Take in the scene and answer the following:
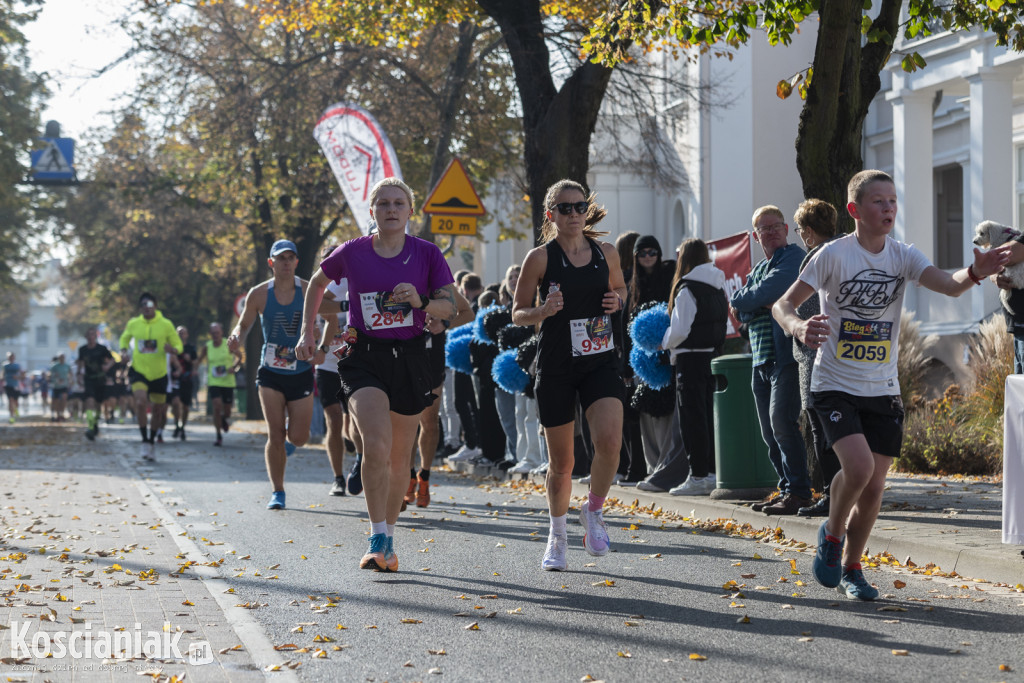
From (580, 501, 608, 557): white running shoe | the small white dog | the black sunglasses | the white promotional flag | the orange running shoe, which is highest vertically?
the white promotional flag

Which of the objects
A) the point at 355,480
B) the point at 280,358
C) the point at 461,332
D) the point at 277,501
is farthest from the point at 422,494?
the point at 461,332

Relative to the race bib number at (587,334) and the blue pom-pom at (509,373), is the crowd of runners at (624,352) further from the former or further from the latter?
the blue pom-pom at (509,373)

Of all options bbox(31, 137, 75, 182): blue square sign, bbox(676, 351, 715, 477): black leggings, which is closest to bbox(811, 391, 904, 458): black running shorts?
bbox(676, 351, 715, 477): black leggings

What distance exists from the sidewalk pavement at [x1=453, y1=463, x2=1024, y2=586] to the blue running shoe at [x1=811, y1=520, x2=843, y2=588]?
105 cm

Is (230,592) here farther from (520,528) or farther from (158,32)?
(158,32)

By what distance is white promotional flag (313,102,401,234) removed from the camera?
17.8 metres

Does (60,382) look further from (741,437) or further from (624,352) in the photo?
(741,437)

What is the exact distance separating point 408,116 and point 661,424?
14914 millimetres

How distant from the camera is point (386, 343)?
777cm

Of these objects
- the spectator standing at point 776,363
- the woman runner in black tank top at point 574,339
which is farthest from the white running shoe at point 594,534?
the spectator standing at point 776,363

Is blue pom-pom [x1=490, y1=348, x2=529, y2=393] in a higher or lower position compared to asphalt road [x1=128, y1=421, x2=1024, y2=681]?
higher

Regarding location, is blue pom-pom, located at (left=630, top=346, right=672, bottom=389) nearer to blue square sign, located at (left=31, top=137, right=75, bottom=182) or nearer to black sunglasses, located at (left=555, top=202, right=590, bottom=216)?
black sunglasses, located at (left=555, top=202, right=590, bottom=216)

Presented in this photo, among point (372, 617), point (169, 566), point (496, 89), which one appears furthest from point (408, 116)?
point (372, 617)

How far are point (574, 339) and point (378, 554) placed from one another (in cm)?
167
